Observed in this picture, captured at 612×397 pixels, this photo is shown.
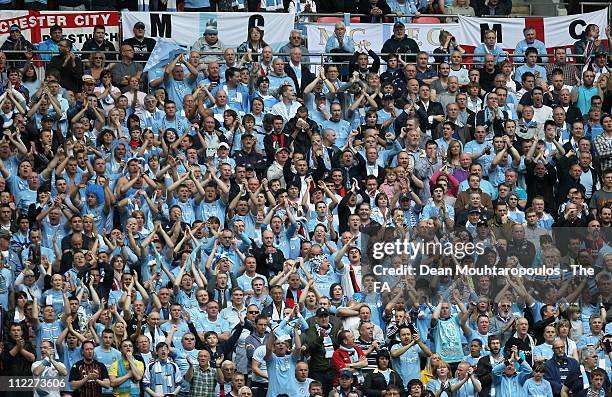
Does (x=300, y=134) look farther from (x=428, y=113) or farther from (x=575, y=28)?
(x=575, y=28)

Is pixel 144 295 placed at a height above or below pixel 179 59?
below

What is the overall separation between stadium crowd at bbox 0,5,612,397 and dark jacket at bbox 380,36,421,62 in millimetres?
24

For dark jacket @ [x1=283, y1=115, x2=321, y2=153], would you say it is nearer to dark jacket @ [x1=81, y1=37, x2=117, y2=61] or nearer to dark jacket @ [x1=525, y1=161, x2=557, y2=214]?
dark jacket @ [x1=525, y1=161, x2=557, y2=214]

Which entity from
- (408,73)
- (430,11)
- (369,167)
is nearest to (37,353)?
(369,167)

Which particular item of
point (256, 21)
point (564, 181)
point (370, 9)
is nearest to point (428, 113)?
point (564, 181)

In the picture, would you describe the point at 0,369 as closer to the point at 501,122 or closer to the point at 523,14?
the point at 501,122

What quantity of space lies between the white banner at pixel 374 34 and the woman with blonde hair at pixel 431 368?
7.79 meters

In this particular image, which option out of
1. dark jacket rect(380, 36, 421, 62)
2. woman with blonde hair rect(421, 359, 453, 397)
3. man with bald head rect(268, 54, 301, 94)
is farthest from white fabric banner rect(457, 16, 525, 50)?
woman with blonde hair rect(421, 359, 453, 397)

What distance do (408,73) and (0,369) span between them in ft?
28.7

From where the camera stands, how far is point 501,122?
2941cm

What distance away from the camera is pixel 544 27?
32.8 m

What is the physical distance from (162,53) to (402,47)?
396cm

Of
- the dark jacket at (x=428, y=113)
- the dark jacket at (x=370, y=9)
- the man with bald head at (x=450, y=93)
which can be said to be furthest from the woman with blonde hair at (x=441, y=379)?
the dark jacket at (x=370, y=9)

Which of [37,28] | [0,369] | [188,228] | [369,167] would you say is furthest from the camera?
[37,28]
